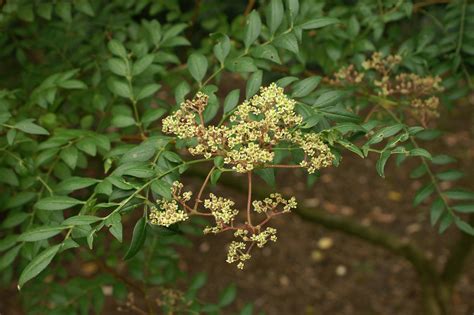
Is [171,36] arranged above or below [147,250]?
above

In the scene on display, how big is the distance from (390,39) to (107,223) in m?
1.44

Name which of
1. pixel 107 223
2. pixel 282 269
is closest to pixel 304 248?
pixel 282 269

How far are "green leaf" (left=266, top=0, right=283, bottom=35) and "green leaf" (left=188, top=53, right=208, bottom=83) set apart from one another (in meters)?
0.21

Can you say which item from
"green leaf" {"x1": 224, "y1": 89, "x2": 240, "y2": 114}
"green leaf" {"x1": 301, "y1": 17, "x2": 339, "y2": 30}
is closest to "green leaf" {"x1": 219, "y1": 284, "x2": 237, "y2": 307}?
"green leaf" {"x1": 224, "y1": 89, "x2": 240, "y2": 114}

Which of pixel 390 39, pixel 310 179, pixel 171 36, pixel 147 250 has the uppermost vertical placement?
pixel 171 36

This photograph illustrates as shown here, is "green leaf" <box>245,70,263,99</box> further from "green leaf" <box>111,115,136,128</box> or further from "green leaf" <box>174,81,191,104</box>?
"green leaf" <box>111,115,136,128</box>

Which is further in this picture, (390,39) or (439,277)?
(439,277)

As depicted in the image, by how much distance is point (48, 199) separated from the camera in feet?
5.27

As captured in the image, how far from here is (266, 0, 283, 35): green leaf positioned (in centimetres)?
178

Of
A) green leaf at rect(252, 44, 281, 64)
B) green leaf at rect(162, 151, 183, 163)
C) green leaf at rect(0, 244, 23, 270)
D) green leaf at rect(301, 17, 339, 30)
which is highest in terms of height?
green leaf at rect(301, 17, 339, 30)

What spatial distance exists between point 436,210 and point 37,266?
1237 millimetres

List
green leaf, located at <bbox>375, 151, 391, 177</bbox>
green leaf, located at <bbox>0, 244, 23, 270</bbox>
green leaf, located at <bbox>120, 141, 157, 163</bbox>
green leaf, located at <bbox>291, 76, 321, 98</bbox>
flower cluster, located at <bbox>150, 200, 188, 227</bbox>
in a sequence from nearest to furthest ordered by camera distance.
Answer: flower cluster, located at <bbox>150, 200, 188, 227</bbox> → green leaf, located at <bbox>375, 151, 391, 177</bbox> → green leaf, located at <bbox>120, 141, 157, 163</bbox> → green leaf, located at <bbox>291, 76, 321, 98</bbox> → green leaf, located at <bbox>0, 244, 23, 270</bbox>

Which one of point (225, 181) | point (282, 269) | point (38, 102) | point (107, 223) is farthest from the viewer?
point (282, 269)

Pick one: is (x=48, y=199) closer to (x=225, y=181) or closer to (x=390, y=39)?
(x=390, y=39)
